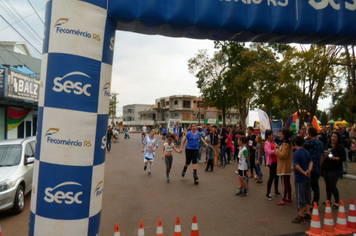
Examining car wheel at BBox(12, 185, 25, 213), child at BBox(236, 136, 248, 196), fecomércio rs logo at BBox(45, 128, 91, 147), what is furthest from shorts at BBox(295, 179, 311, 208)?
car wheel at BBox(12, 185, 25, 213)

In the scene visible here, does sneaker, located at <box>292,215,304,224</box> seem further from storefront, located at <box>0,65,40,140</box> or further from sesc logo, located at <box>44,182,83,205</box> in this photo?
storefront, located at <box>0,65,40,140</box>

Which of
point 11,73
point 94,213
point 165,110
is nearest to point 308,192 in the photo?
point 94,213

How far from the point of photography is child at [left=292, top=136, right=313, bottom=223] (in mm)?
5199

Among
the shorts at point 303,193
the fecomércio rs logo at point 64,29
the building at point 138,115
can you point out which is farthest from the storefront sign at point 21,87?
the building at point 138,115

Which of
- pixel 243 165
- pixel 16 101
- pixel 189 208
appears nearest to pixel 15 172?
pixel 189 208

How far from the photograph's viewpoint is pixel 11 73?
12.1m

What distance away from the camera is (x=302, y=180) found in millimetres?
5262

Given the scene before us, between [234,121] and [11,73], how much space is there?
69213 mm

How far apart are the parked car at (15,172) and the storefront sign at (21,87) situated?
6.12 meters

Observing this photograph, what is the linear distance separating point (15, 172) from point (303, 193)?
635cm

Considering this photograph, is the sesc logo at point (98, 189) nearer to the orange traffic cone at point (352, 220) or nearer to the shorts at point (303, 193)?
the shorts at point (303, 193)

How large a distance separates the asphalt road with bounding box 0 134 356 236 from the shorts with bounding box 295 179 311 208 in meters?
0.42

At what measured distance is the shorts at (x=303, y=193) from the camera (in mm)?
5188

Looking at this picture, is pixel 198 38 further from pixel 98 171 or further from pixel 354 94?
pixel 354 94
